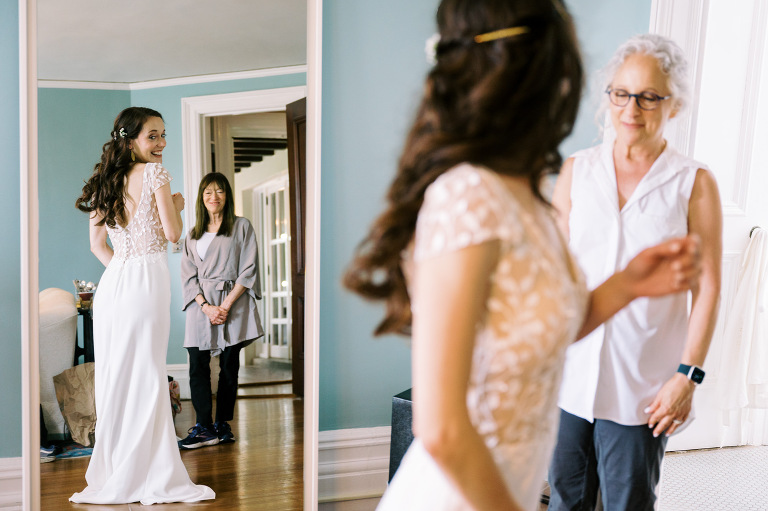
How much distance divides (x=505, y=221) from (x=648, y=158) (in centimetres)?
121

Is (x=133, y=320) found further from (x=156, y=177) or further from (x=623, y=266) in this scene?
(x=623, y=266)

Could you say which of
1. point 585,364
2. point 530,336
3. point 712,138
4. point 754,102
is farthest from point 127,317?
point 754,102

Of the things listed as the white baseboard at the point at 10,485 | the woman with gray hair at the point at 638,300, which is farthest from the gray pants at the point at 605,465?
the white baseboard at the point at 10,485

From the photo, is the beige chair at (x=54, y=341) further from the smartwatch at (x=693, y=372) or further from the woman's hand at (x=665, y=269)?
the smartwatch at (x=693, y=372)

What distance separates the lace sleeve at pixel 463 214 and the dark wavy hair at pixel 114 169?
149cm

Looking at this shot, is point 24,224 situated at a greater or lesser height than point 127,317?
greater

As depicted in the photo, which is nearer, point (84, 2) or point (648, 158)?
point (648, 158)

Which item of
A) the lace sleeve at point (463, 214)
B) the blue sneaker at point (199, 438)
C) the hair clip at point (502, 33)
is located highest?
the hair clip at point (502, 33)

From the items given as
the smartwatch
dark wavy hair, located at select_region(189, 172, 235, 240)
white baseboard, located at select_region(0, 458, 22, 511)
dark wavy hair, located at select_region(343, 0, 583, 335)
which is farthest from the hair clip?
white baseboard, located at select_region(0, 458, 22, 511)

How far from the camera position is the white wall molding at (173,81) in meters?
1.88

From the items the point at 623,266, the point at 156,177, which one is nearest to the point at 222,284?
the point at 156,177

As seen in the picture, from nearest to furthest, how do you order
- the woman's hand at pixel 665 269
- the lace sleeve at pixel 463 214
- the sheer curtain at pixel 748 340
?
the lace sleeve at pixel 463 214
the woman's hand at pixel 665 269
the sheer curtain at pixel 748 340

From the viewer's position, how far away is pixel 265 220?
207 centimetres

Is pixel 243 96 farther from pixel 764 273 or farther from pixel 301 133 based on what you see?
pixel 764 273
